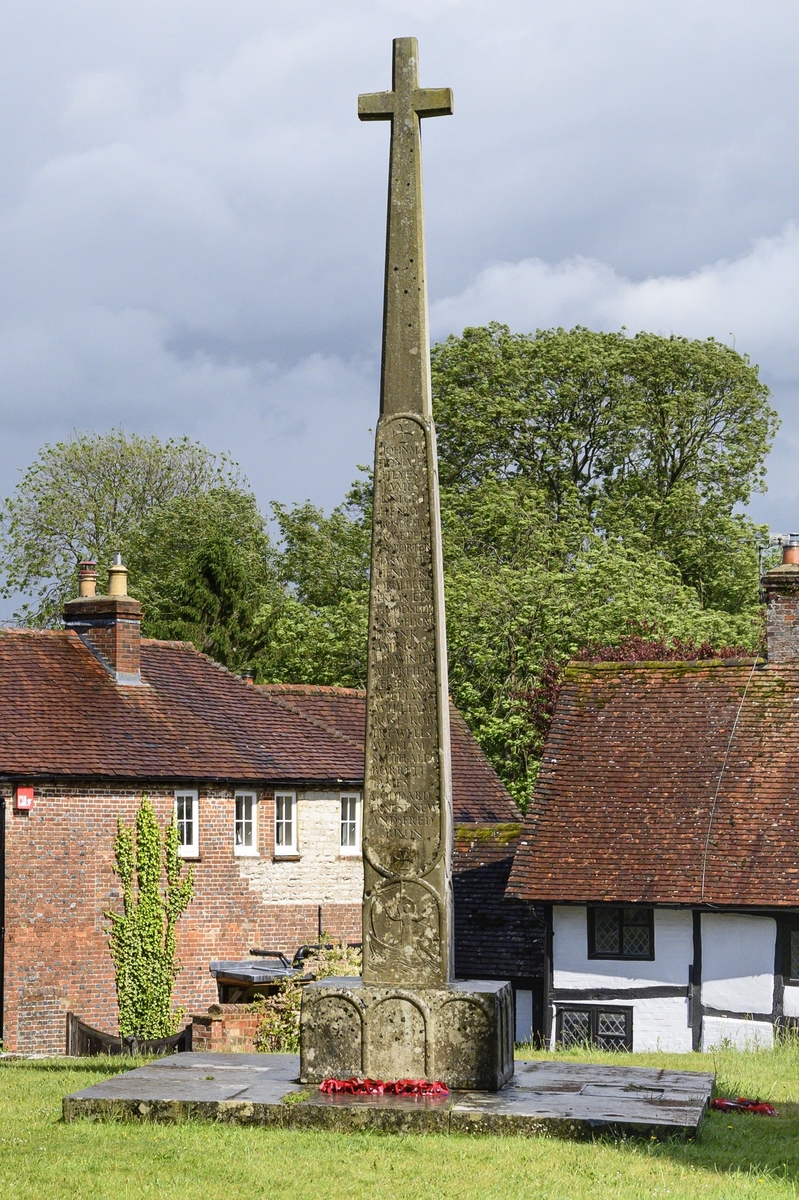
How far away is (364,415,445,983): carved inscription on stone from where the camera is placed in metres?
11.2

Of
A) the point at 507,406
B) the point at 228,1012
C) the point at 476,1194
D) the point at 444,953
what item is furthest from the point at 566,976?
the point at 507,406

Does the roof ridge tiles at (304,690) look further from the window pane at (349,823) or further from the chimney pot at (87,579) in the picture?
the chimney pot at (87,579)

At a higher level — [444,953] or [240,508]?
[240,508]

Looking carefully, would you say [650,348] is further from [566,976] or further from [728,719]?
[566,976]

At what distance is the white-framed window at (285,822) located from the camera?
3017 centimetres

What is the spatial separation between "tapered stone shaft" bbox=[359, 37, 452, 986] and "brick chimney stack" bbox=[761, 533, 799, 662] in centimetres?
1384

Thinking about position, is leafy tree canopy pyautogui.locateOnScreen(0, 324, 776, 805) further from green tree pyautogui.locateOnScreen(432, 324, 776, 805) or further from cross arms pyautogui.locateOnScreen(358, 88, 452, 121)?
cross arms pyautogui.locateOnScreen(358, 88, 452, 121)

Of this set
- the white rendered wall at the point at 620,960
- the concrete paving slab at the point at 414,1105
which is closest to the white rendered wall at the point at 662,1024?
the white rendered wall at the point at 620,960

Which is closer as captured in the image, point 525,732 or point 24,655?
point 24,655

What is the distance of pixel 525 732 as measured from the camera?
36656 millimetres

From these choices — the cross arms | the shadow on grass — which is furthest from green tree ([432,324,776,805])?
the cross arms

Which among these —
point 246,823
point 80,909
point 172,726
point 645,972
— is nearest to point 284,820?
point 246,823

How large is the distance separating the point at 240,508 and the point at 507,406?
1406 cm

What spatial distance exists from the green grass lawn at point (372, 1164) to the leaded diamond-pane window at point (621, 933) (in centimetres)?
1219
